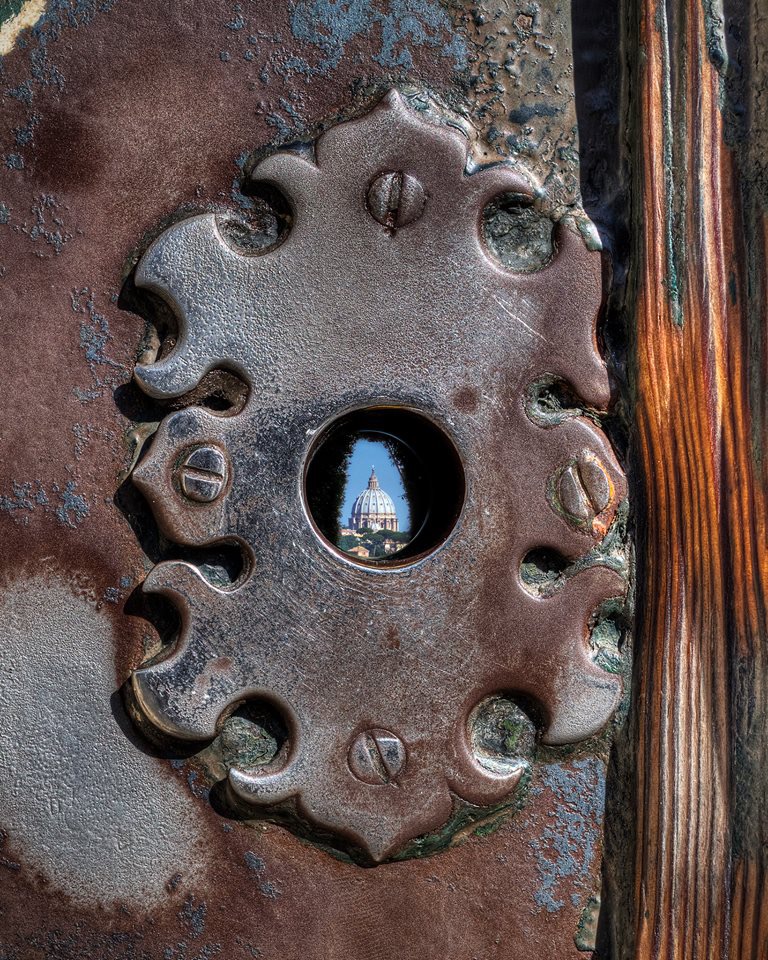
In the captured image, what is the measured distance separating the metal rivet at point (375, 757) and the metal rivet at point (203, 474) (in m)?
0.20

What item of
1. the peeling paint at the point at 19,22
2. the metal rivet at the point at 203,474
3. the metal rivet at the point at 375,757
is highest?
the peeling paint at the point at 19,22

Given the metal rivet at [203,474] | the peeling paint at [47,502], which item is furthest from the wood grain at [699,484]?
the peeling paint at [47,502]

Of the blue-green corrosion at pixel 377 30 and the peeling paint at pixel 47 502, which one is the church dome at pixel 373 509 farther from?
the blue-green corrosion at pixel 377 30

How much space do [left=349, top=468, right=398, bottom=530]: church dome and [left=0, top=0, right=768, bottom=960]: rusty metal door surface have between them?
36 mm

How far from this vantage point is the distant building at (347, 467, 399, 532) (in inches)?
26.4

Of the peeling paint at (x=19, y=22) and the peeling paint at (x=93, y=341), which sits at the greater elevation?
the peeling paint at (x=19, y=22)

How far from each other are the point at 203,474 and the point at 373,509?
133 millimetres

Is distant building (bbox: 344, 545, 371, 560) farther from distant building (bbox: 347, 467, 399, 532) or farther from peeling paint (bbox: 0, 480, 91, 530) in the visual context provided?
peeling paint (bbox: 0, 480, 91, 530)

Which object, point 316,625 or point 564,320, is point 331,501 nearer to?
point 316,625

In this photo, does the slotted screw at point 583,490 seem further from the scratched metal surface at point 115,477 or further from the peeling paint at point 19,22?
the peeling paint at point 19,22

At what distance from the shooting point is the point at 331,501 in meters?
0.67

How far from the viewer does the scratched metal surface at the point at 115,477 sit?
63 centimetres

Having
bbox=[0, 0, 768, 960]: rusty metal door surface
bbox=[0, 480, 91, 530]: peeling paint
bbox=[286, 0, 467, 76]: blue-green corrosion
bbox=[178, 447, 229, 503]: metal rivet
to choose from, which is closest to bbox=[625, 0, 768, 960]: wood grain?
bbox=[0, 0, 768, 960]: rusty metal door surface

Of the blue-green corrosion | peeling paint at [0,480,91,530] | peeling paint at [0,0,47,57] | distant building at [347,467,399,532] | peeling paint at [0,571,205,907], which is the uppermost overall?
the blue-green corrosion
